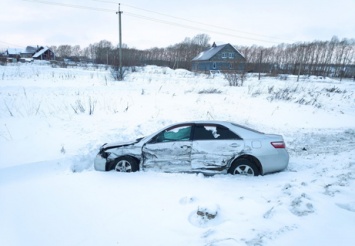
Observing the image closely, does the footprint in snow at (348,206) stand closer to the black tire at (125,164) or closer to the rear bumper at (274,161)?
the rear bumper at (274,161)

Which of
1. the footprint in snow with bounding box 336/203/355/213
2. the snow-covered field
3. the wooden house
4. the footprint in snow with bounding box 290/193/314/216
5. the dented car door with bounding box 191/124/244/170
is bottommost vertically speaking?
the snow-covered field

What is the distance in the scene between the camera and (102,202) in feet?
13.7

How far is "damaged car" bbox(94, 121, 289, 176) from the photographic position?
520 cm

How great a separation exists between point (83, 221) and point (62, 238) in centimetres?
40

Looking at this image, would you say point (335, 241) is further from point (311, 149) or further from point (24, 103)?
point (24, 103)

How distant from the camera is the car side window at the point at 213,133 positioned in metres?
5.29

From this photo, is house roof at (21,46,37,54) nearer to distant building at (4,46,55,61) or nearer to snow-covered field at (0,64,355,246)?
distant building at (4,46,55,61)

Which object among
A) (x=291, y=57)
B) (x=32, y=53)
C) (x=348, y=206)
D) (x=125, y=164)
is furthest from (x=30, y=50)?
(x=348, y=206)

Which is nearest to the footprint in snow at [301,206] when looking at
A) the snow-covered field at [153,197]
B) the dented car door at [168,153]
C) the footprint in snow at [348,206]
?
the snow-covered field at [153,197]

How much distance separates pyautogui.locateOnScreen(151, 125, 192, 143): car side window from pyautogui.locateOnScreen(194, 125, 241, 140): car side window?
0.22m

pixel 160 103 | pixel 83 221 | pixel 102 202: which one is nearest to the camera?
pixel 83 221

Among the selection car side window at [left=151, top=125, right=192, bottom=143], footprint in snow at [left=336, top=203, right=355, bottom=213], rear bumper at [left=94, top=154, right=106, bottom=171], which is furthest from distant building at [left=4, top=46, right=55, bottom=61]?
footprint in snow at [left=336, top=203, right=355, bottom=213]

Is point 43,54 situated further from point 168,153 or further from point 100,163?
point 168,153

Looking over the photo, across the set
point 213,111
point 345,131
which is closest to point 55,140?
point 213,111
